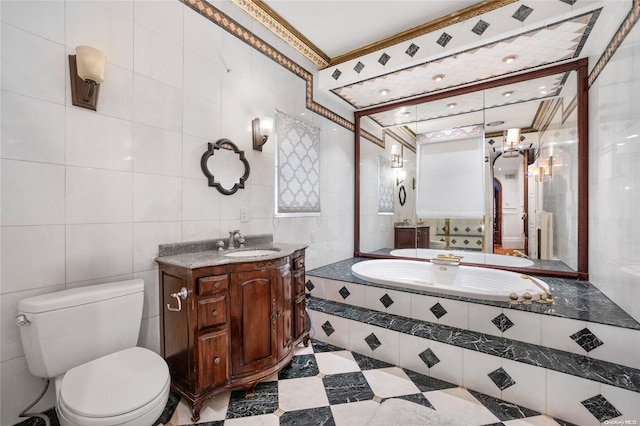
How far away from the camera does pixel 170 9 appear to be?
5.91ft

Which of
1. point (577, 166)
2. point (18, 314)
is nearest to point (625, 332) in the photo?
point (577, 166)

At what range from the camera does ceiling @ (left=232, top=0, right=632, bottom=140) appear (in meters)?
2.08

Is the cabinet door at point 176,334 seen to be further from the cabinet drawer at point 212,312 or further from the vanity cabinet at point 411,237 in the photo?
the vanity cabinet at point 411,237

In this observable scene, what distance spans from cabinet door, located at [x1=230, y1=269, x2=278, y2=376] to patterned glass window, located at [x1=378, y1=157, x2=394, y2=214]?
240cm

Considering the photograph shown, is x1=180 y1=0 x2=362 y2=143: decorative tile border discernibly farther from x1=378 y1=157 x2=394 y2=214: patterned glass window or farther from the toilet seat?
the toilet seat

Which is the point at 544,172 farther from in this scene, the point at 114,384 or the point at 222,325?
the point at 114,384

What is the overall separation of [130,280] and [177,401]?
81 cm

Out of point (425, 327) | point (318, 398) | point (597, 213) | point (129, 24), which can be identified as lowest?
point (318, 398)

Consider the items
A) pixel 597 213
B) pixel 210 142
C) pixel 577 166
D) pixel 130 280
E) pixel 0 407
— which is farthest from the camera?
pixel 577 166

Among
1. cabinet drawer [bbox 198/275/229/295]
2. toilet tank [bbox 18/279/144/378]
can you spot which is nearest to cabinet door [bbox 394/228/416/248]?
cabinet drawer [bbox 198/275/229/295]

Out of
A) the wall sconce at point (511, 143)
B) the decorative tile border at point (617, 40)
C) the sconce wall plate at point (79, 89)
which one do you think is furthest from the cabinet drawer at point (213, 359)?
the wall sconce at point (511, 143)

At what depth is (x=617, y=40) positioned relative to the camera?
1.88 meters

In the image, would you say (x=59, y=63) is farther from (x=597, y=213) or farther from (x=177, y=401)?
(x=597, y=213)

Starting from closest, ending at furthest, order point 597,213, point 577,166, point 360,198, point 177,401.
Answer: point 177,401
point 597,213
point 577,166
point 360,198
